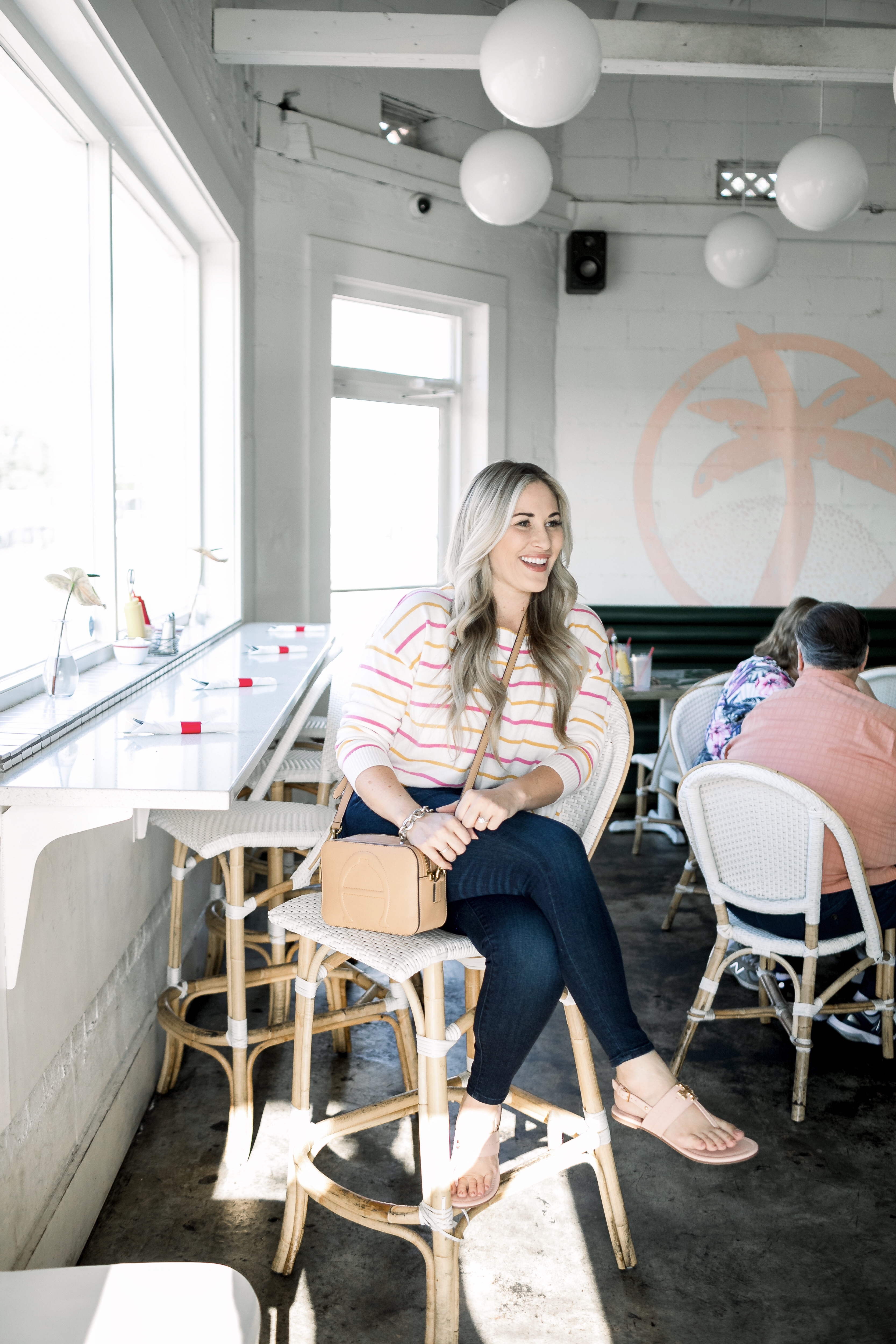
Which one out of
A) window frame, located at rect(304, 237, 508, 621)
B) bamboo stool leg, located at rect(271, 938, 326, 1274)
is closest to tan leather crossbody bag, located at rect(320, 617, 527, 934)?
bamboo stool leg, located at rect(271, 938, 326, 1274)

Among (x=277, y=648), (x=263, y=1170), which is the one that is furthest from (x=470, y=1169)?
(x=277, y=648)

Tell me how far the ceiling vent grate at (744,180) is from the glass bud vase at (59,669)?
4975 millimetres

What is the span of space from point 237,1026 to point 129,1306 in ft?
3.82

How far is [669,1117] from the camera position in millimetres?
1820

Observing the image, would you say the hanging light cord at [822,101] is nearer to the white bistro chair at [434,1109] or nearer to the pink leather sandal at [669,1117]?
the white bistro chair at [434,1109]

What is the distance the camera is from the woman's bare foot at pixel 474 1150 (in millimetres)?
1799

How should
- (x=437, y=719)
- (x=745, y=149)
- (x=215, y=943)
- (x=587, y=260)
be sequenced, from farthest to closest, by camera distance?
(x=745, y=149)
(x=587, y=260)
(x=215, y=943)
(x=437, y=719)

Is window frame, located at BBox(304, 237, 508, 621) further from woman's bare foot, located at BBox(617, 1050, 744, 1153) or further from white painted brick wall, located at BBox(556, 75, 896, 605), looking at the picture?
woman's bare foot, located at BBox(617, 1050, 744, 1153)

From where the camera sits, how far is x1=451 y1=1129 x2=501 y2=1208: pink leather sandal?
1.78m

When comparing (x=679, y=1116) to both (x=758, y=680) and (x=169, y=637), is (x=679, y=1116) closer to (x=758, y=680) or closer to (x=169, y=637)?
(x=758, y=680)

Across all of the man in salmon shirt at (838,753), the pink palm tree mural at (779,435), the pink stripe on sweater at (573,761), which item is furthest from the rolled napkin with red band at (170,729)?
the pink palm tree mural at (779,435)

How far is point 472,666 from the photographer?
2.09 m

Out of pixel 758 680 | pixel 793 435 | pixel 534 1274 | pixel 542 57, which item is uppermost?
pixel 542 57

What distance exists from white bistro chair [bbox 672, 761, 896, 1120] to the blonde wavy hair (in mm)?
594
